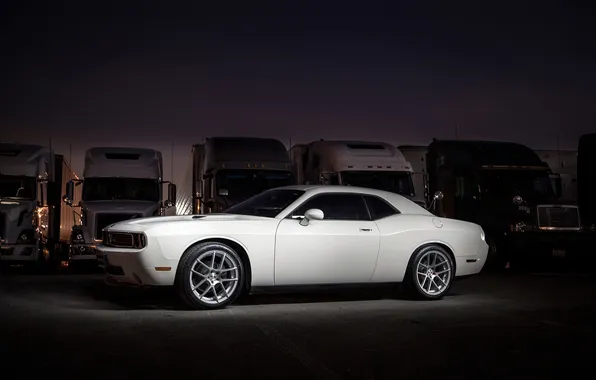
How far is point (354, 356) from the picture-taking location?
18.7ft

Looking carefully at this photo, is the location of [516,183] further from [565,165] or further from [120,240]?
[120,240]

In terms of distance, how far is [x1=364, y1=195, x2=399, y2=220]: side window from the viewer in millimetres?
9539

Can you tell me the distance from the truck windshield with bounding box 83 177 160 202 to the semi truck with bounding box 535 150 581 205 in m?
10.1

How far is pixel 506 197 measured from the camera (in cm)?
Result: 1652

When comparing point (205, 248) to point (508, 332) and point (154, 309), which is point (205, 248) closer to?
point (154, 309)

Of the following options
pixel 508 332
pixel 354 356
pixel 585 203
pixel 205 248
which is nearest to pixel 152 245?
pixel 205 248

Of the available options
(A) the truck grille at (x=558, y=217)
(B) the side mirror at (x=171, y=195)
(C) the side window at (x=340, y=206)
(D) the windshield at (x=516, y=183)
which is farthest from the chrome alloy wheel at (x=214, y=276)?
(D) the windshield at (x=516, y=183)

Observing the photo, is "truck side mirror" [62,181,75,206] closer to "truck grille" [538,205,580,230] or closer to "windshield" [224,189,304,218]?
"windshield" [224,189,304,218]

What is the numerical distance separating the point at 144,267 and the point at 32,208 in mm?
8200

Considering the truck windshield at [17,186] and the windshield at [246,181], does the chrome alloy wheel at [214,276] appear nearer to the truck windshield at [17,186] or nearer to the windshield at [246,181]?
the windshield at [246,181]

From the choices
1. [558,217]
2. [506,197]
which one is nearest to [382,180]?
[506,197]

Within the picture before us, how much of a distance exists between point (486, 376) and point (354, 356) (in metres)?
1.09

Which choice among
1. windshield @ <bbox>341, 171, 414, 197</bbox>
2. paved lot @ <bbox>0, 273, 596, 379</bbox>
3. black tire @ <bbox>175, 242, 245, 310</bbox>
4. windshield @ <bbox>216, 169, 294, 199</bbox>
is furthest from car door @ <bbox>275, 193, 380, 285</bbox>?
windshield @ <bbox>341, 171, 414, 197</bbox>

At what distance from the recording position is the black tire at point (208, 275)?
8.23m
